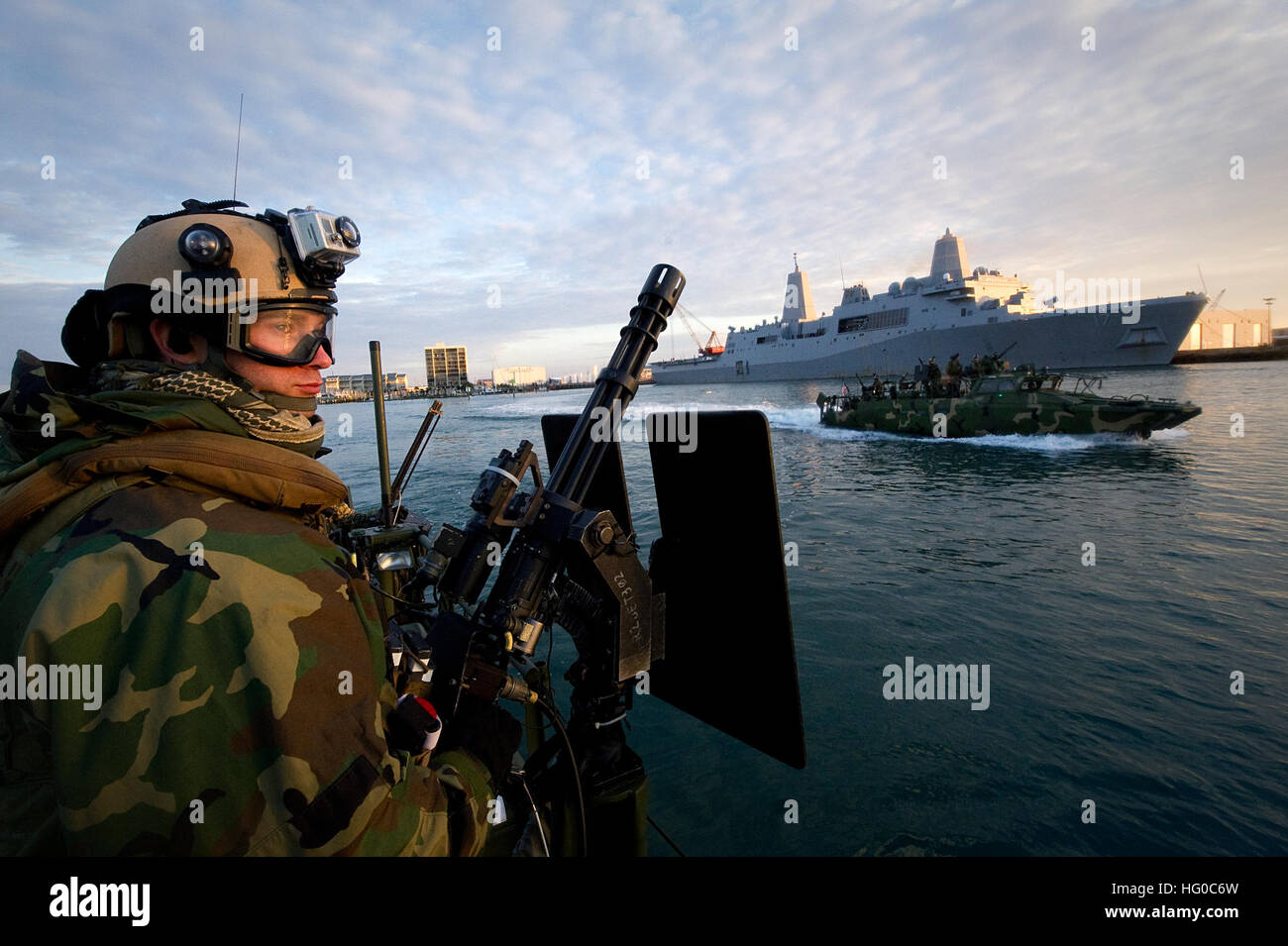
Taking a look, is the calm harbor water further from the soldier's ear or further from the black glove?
the soldier's ear

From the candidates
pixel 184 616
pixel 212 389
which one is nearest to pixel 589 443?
pixel 212 389

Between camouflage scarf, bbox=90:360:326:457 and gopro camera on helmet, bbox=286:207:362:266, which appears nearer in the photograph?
camouflage scarf, bbox=90:360:326:457

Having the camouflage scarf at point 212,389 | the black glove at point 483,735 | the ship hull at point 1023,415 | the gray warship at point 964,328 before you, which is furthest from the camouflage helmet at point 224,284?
the gray warship at point 964,328

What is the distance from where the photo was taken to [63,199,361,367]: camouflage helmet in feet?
6.26

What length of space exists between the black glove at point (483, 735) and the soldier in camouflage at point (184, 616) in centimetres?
22

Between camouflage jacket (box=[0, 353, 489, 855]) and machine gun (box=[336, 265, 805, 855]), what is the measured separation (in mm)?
790

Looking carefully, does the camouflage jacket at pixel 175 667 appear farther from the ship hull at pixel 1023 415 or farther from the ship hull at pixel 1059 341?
the ship hull at pixel 1059 341

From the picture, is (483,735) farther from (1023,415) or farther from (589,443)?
(1023,415)

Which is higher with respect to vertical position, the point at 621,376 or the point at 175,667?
the point at 621,376

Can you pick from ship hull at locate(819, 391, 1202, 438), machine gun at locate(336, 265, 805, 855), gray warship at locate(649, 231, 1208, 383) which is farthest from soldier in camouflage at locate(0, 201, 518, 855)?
gray warship at locate(649, 231, 1208, 383)

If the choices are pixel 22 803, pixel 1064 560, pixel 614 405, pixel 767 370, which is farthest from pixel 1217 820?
pixel 767 370

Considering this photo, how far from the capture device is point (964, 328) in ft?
177

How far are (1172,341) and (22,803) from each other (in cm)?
7051

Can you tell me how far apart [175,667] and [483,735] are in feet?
4.03
